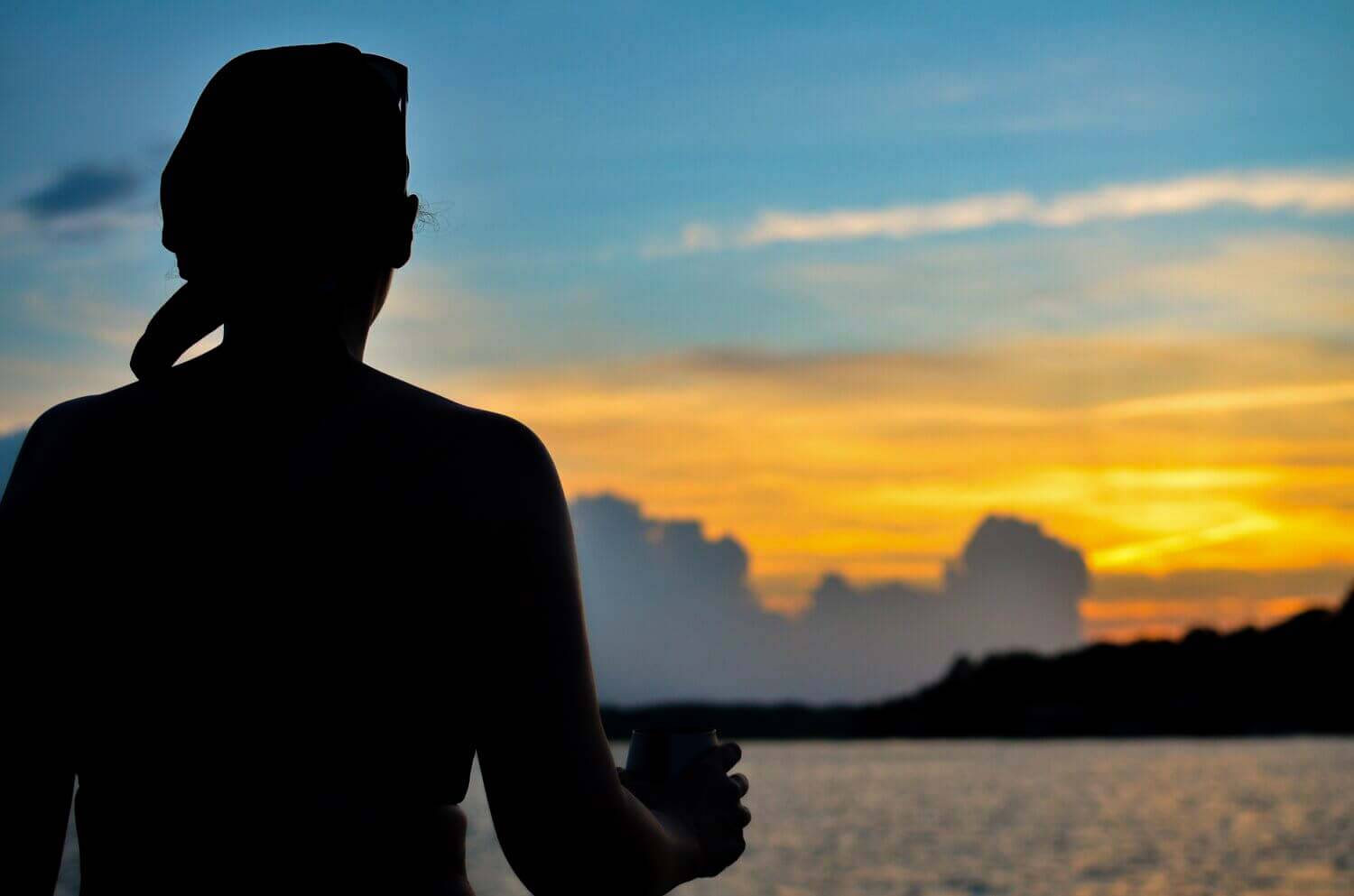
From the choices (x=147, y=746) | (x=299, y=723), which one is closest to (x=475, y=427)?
(x=299, y=723)

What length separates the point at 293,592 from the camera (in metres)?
1.79

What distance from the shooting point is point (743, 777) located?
2328 millimetres

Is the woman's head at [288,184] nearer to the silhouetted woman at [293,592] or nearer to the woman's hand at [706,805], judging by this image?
the silhouetted woman at [293,592]

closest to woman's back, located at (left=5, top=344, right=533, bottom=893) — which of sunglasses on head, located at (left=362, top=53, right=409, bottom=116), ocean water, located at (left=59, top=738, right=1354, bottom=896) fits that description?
sunglasses on head, located at (left=362, top=53, right=409, bottom=116)

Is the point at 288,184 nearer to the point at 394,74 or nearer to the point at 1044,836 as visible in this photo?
the point at 394,74

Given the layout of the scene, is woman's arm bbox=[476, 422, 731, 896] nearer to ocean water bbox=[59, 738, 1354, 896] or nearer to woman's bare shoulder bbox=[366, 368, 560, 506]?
woman's bare shoulder bbox=[366, 368, 560, 506]

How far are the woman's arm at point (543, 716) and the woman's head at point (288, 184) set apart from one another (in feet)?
1.22

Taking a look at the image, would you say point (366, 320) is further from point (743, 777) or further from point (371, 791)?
point (743, 777)

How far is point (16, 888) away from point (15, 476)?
0.55m

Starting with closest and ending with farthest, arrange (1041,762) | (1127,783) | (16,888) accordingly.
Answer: (16,888), (1127,783), (1041,762)

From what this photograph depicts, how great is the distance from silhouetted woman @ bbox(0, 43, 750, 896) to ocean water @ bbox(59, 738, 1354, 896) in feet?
196

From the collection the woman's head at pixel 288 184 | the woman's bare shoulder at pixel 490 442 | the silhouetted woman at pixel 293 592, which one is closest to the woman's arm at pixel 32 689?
the silhouetted woman at pixel 293 592

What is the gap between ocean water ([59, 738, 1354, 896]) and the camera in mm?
67625

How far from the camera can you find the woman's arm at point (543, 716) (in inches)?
71.2
